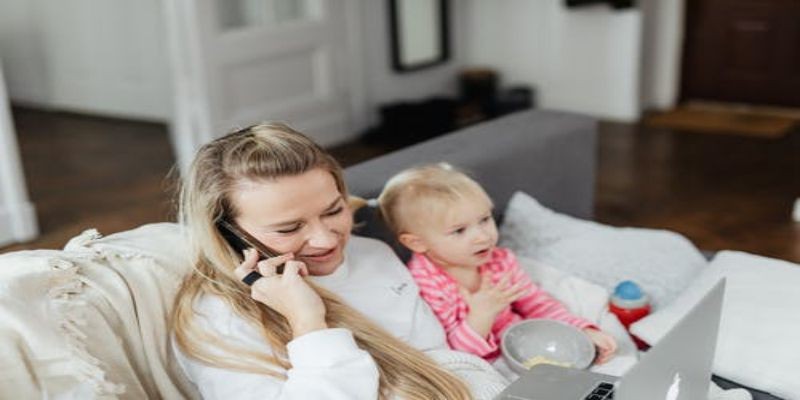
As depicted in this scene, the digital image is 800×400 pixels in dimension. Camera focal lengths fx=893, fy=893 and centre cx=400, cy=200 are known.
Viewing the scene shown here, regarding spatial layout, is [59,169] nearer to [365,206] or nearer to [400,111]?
[400,111]

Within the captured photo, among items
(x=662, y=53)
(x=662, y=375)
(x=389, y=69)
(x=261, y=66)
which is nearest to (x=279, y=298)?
(x=662, y=375)

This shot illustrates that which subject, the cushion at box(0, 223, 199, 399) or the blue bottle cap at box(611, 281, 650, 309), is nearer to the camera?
the cushion at box(0, 223, 199, 399)

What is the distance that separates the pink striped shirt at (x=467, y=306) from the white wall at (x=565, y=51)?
3513mm

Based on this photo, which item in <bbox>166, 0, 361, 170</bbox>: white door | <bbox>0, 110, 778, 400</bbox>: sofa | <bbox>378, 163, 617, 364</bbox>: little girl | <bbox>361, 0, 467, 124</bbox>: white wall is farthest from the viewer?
<bbox>361, 0, 467, 124</bbox>: white wall

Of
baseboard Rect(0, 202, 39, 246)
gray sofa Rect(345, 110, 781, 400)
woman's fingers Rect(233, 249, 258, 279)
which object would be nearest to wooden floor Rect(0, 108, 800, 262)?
baseboard Rect(0, 202, 39, 246)

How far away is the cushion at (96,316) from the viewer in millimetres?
1205

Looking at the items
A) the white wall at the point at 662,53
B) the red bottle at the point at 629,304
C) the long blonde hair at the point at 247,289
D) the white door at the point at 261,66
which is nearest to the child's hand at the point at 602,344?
the red bottle at the point at 629,304

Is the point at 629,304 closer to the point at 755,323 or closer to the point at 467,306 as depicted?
the point at 755,323

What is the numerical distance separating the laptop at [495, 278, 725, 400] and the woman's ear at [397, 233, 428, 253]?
46cm

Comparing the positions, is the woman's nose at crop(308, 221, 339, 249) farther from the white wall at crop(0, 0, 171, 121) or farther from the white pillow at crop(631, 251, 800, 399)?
the white wall at crop(0, 0, 171, 121)

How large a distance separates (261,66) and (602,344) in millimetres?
2984

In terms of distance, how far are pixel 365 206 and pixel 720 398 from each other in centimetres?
76

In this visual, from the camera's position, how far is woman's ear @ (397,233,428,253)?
1715 mm

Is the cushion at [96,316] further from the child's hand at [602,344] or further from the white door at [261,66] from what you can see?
the white door at [261,66]
